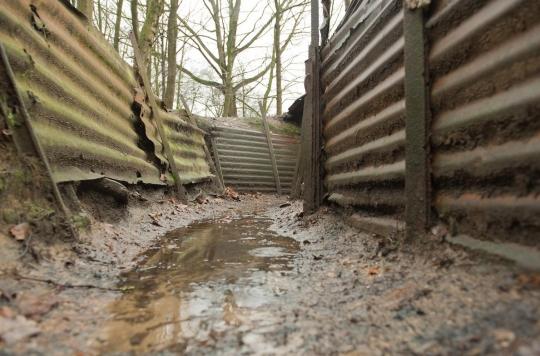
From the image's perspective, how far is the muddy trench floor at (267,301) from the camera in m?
1.26

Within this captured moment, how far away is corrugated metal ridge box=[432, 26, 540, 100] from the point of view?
1464 millimetres

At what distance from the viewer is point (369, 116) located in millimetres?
3137

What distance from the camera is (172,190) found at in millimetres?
5906

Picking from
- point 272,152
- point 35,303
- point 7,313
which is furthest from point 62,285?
point 272,152

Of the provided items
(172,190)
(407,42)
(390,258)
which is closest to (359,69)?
(407,42)

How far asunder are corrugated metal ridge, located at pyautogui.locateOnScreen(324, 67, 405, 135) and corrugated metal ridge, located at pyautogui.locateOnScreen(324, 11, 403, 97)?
34 centimetres

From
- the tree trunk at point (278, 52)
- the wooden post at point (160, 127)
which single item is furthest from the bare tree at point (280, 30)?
the wooden post at point (160, 127)

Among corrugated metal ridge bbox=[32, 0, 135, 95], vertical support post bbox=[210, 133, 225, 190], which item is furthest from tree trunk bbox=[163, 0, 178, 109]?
corrugated metal ridge bbox=[32, 0, 135, 95]

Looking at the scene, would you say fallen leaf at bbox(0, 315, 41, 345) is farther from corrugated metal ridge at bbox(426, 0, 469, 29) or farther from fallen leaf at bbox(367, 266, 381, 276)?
corrugated metal ridge at bbox(426, 0, 469, 29)

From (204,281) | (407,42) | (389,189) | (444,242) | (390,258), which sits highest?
(407,42)

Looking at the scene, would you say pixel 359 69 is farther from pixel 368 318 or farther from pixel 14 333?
pixel 14 333

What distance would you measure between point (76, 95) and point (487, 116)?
3.47m

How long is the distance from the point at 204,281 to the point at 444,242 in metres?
→ 1.38

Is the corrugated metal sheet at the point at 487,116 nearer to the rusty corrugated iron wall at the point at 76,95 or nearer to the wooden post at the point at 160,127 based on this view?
the rusty corrugated iron wall at the point at 76,95
